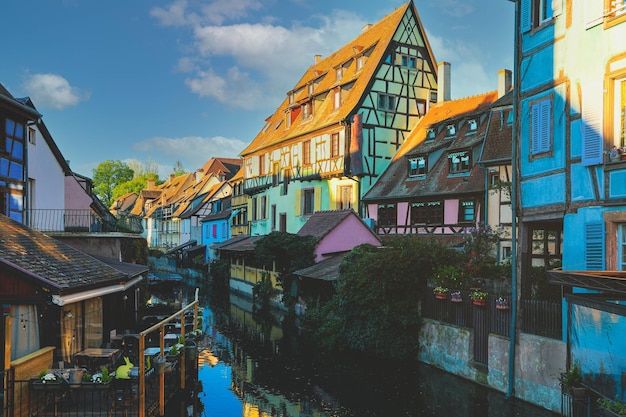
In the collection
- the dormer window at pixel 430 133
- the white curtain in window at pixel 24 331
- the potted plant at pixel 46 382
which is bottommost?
the potted plant at pixel 46 382

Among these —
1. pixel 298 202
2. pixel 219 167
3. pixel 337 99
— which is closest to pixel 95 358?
pixel 298 202

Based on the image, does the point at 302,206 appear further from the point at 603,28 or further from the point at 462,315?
the point at 603,28

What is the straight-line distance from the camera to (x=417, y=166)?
1181 inches

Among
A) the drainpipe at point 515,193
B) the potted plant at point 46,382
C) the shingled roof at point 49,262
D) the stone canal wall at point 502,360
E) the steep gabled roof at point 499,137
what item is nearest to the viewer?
the potted plant at point 46,382

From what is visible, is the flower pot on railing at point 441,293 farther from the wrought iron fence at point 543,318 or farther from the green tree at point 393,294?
the wrought iron fence at point 543,318

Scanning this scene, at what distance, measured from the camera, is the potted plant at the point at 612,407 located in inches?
326

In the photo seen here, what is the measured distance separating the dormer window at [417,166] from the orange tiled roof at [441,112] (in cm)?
182

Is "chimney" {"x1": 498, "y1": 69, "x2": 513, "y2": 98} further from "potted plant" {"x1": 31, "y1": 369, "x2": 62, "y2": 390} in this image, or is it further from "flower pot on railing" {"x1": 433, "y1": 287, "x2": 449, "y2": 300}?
"potted plant" {"x1": 31, "y1": 369, "x2": 62, "y2": 390}

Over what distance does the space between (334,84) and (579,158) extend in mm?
26421

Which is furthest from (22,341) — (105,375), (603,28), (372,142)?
(372,142)

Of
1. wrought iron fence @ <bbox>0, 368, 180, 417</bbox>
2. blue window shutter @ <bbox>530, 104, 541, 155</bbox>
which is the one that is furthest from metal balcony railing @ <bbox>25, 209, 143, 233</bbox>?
blue window shutter @ <bbox>530, 104, 541, 155</bbox>

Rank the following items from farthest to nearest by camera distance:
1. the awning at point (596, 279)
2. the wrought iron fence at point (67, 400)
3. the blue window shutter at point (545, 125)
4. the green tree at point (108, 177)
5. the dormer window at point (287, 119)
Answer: the green tree at point (108, 177)
the dormer window at point (287, 119)
the blue window shutter at point (545, 125)
the wrought iron fence at point (67, 400)
the awning at point (596, 279)

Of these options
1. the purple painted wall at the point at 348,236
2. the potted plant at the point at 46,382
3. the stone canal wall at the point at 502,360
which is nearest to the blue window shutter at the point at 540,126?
the stone canal wall at the point at 502,360

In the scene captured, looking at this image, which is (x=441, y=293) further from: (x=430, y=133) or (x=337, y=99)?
(x=337, y=99)
